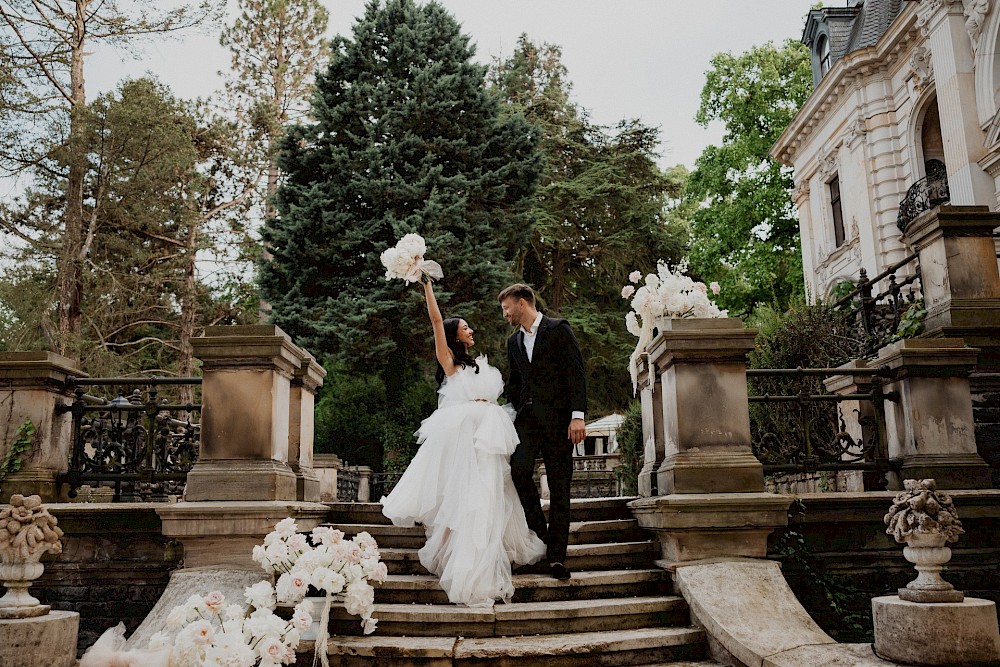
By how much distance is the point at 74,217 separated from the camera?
65.7 ft

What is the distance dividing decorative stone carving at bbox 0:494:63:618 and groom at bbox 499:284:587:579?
10.1 feet

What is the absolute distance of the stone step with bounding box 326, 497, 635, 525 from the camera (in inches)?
275

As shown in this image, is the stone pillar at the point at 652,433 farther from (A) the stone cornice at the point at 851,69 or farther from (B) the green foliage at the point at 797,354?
(A) the stone cornice at the point at 851,69

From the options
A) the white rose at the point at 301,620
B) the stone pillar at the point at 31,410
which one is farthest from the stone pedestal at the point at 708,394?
the stone pillar at the point at 31,410

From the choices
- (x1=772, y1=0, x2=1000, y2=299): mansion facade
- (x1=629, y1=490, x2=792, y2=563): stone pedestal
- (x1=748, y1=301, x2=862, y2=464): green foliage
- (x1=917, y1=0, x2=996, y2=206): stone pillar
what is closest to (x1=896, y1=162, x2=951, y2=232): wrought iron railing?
(x1=772, y1=0, x2=1000, y2=299): mansion facade

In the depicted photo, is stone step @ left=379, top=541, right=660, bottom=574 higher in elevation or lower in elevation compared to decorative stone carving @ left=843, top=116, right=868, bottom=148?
lower

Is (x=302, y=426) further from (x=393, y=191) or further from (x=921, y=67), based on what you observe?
(x=921, y=67)

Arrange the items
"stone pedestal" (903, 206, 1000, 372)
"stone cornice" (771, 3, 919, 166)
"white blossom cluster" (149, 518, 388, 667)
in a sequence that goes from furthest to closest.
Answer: "stone cornice" (771, 3, 919, 166)
"stone pedestal" (903, 206, 1000, 372)
"white blossom cluster" (149, 518, 388, 667)

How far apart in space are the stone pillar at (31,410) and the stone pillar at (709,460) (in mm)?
5275

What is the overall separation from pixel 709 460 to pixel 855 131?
1986 centimetres

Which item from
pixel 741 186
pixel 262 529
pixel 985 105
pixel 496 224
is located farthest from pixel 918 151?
pixel 262 529

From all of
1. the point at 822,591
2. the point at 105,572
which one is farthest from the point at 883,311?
the point at 105,572

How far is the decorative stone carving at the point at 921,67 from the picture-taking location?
64.6ft

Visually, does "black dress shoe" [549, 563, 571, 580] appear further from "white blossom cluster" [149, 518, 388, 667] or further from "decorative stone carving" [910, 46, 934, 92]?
"decorative stone carving" [910, 46, 934, 92]
